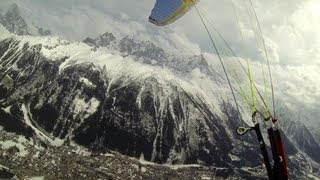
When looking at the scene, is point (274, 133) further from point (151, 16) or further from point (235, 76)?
point (151, 16)

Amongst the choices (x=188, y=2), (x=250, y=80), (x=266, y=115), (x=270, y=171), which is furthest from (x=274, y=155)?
(x=188, y=2)

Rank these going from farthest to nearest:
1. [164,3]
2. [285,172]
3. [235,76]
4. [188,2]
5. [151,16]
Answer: [151,16] < [164,3] < [188,2] < [235,76] < [285,172]

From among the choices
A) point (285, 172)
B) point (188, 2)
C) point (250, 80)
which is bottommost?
point (285, 172)

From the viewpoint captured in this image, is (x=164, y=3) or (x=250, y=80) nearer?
(x=250, y=80)

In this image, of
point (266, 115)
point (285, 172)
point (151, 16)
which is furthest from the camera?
point (151, 16)

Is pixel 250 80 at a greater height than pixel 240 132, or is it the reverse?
pixel 250 80

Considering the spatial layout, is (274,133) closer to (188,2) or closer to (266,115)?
(266,115)
